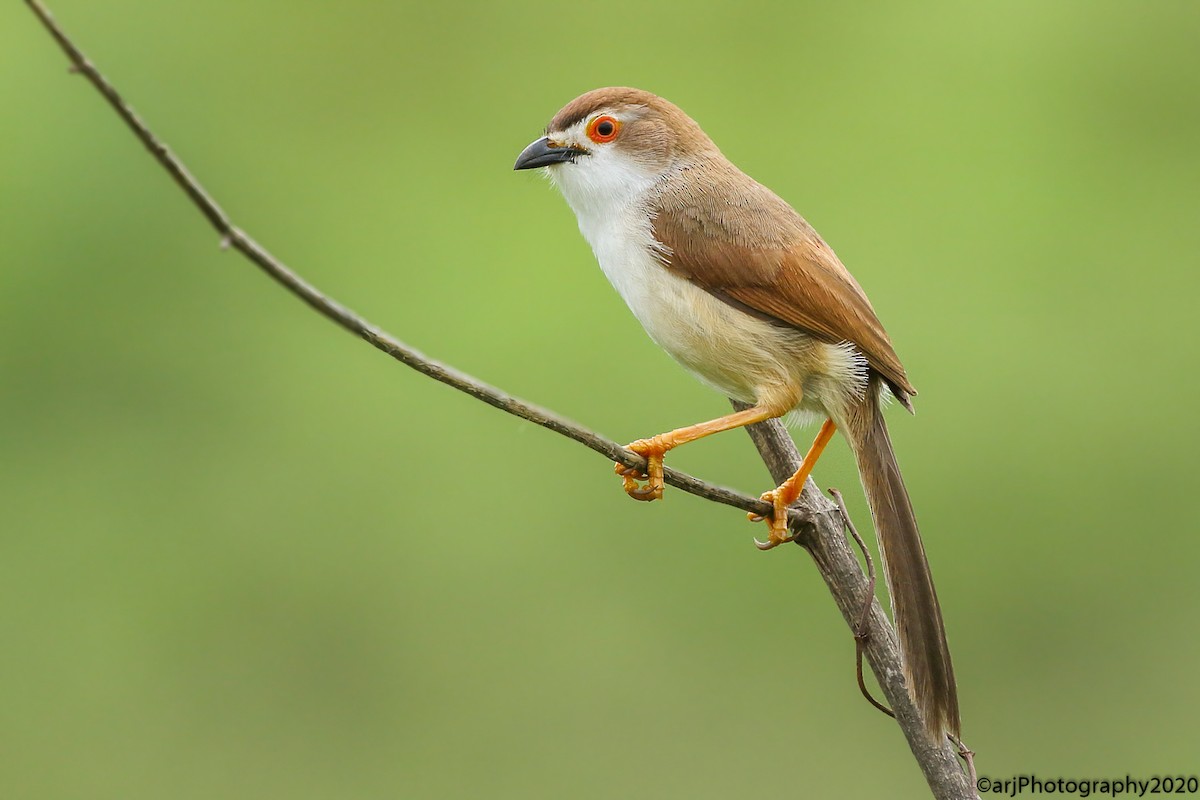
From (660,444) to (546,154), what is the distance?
1.09 meters

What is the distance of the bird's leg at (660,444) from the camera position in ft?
10.5

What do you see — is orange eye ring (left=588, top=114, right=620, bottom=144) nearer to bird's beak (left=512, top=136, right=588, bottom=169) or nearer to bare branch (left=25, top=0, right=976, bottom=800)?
bird's beak (left=512, top=136, right=588, bottom=169)

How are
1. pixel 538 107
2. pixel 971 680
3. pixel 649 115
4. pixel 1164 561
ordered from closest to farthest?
pixel 649 115, pixel 971 680, pixel 1164 561, pixel 538 107

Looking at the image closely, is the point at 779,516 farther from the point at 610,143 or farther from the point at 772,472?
the point at 610,143

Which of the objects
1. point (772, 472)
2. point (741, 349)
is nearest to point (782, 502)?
point (772, 472)

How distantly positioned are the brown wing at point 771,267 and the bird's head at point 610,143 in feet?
0.91

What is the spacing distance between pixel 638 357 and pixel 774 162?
1.74 metres

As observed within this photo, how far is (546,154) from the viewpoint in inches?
151

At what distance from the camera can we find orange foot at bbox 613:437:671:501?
3.16 meters

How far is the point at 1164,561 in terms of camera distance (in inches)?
266

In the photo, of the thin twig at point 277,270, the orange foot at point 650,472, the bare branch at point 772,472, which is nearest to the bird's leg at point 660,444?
the orange foot at point 650,472

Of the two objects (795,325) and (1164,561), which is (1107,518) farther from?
(795,325)

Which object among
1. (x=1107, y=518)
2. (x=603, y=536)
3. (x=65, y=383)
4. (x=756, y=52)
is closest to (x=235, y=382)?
→ (x=65, y=383)

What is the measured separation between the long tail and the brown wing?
16 centimetres
